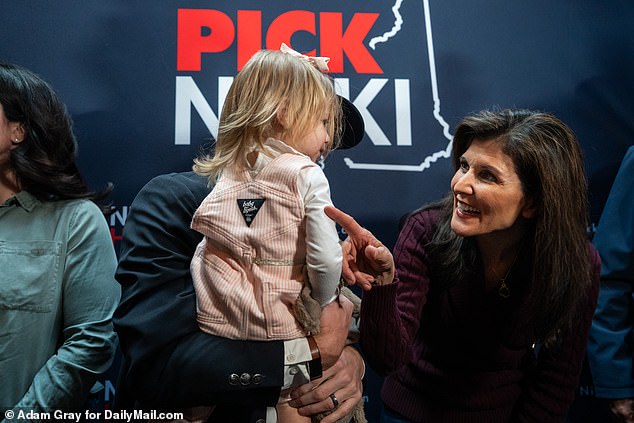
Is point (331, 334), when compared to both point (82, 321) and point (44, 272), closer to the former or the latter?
point (82, 321)

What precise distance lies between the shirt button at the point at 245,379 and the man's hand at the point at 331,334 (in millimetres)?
185

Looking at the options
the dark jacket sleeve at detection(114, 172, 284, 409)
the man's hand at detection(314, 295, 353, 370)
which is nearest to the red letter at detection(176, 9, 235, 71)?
the dark jacket sleeve at detection(114, 172, 284, 409)

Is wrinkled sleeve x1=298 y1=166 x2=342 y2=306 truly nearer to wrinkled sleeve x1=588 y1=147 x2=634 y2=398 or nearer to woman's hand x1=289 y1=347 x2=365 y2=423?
woman's hand x1=289 y1=347 x2=365 y2=423

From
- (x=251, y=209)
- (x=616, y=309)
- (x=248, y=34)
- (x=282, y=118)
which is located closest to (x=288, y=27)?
(x=248, y=34)

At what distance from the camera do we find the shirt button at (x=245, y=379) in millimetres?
1362

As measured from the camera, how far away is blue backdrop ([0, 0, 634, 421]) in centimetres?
229

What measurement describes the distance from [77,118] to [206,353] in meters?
1.33

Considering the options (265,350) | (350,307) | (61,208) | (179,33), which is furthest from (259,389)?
(179,33)

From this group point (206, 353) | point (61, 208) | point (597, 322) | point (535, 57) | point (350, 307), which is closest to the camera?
point (206, 353)

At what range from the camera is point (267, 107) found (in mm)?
1518

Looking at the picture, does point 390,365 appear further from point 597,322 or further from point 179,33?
point 179,33

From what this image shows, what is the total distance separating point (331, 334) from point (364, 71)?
1.27m

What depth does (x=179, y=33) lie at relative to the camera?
7.65 feet

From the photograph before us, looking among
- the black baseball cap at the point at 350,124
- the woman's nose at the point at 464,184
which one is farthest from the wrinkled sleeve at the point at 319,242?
the black baseball cap at the point at 350,124
